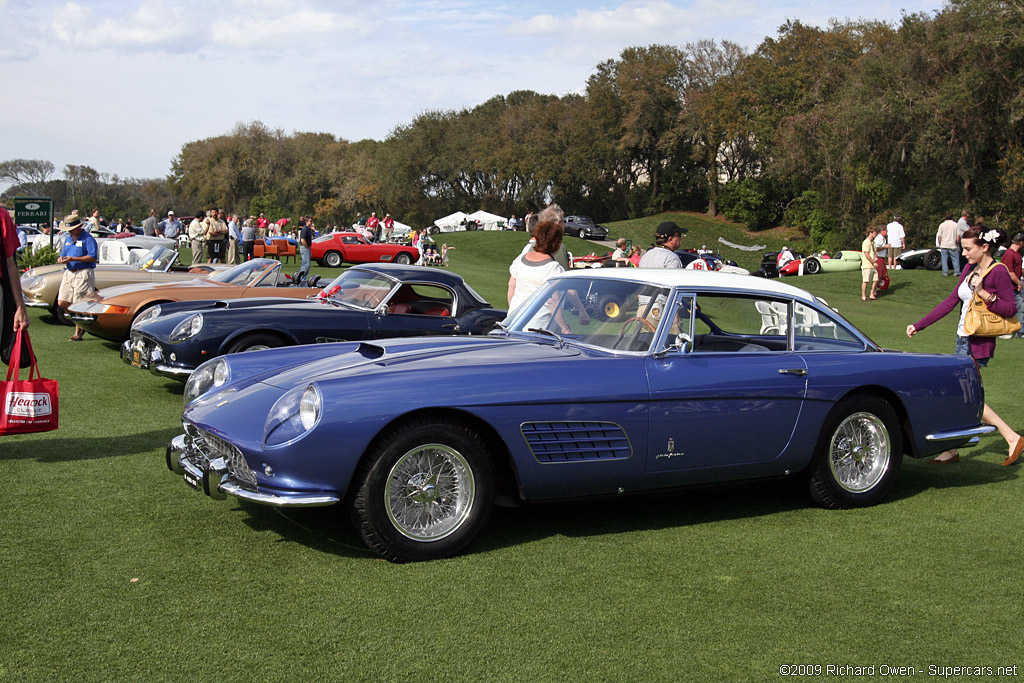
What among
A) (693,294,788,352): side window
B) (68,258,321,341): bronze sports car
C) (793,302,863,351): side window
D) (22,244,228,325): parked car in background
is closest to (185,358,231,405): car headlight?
(693,294,788,352): side window

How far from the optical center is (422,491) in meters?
4.47

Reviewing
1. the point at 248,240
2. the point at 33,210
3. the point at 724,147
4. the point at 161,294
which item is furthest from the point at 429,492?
the point at 724,147

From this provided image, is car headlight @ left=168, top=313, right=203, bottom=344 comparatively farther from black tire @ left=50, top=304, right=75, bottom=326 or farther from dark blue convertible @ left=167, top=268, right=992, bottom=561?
black tire @ left=50, top=304, right=75, bottom=326

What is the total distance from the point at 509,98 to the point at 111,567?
88530mm

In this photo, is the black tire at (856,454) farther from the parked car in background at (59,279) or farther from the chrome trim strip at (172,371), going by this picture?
the parked car in background at (59,279)

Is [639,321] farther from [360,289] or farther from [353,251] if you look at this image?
[353,251]

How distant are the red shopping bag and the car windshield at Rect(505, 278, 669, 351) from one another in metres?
3.15

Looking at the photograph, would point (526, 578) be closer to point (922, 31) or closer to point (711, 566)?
point (711, 566)

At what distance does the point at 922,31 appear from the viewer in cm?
3731

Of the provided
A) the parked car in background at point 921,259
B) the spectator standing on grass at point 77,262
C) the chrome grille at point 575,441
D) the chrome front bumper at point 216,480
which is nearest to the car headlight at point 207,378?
the chrome front bumper at point 216,480

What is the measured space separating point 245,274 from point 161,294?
1.24m

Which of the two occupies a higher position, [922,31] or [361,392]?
[922,31]

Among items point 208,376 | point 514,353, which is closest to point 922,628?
point 514,353

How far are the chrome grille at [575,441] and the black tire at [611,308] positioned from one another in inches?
32.5
